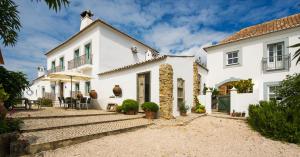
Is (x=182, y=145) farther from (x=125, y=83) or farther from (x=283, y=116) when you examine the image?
(x=125, y=83)

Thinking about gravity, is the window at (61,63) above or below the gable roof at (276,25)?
below

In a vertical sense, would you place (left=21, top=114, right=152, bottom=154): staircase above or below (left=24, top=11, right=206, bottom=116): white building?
below

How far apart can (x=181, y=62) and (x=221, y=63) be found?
7.03m

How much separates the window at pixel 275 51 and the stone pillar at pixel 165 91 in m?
8.96

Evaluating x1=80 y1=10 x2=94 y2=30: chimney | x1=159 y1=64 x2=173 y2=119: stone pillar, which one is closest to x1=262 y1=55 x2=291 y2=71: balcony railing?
x1=159 y1=64 x2=173 y2=119: stone pillar

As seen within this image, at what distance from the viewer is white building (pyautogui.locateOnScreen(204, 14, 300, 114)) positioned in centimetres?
1327

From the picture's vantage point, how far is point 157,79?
10.4m

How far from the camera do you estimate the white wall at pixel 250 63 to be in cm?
1328

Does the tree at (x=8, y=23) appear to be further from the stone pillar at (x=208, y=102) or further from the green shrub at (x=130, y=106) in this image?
the stone pillar at (x=208, y=102)

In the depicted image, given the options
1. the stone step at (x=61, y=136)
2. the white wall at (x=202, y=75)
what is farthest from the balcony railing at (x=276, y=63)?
the stone step at (x=61, y=136)

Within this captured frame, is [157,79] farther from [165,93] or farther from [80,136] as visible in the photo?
[80,136]

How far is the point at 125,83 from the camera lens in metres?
12.4

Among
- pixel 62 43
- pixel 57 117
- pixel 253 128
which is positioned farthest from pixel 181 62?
pixel 62 43

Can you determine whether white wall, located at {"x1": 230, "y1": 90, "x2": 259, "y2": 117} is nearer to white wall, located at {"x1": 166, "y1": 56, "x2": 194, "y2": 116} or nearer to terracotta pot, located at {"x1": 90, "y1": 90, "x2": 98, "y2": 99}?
white wall, located at {"x1": 166, "y1": 56, "x2": 194, "y2": 116}
